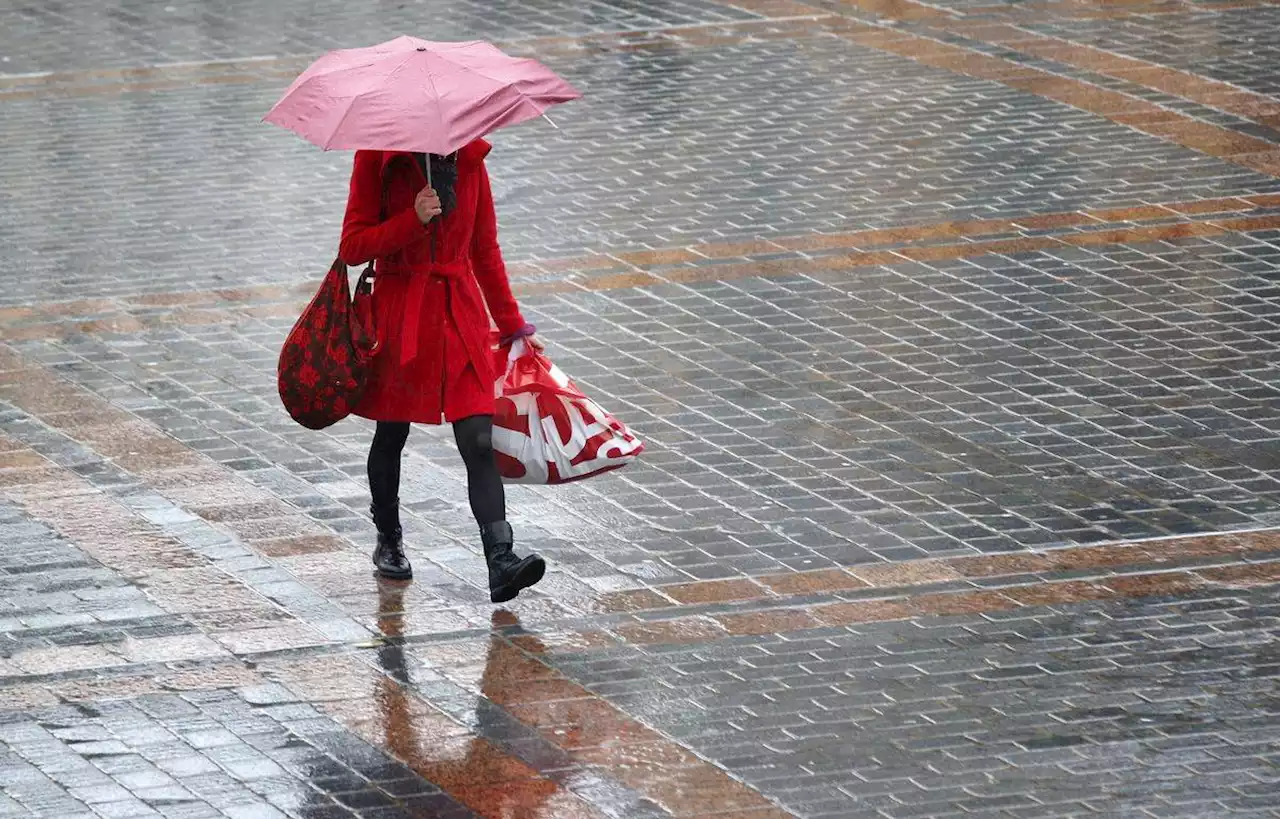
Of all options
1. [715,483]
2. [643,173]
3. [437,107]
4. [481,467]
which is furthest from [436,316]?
[643,173]

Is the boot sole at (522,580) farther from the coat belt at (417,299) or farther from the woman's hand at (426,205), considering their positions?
the woman's hand at (426,205)

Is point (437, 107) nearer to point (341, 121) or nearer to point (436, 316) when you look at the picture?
point (341, 121)

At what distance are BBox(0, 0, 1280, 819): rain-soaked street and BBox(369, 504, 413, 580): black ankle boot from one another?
0.12 meters

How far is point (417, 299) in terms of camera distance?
22.6 feet

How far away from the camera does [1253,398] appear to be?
29.6ft

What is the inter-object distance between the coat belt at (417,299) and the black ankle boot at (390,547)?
672 millimetres

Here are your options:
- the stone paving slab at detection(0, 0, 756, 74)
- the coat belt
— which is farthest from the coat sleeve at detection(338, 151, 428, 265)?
the stone paving slab at detection(0, 0, 756, 74)

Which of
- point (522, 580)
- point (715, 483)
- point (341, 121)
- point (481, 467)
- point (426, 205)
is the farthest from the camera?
point (715, 483)

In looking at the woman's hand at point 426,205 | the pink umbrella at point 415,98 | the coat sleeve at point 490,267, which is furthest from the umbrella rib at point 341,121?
the coat sleeve at point 490,267

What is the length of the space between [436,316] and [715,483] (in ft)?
5.62

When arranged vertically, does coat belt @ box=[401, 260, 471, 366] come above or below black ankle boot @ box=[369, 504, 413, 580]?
above

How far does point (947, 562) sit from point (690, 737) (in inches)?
62.6

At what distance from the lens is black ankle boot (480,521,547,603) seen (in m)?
6.81

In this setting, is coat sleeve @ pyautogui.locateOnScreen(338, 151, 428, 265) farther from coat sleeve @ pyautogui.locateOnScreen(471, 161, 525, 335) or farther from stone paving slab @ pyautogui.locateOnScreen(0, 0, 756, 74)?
stone paving slab @ pyautogui.locateOnScreen(0, 0, 756, 74)
